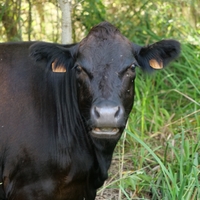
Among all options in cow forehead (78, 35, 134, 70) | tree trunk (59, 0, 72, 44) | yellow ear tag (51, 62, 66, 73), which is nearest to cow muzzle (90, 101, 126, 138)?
cow forehead (78, 35, 134, 70)

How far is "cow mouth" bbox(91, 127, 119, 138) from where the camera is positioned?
4320 mm

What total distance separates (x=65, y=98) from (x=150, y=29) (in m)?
3.34

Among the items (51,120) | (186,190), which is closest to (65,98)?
(51,120)

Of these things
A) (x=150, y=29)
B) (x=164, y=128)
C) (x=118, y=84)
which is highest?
(x=118, y=84)

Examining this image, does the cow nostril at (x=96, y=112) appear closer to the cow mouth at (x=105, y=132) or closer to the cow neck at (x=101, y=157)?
the cow mouth at (x=105, y=132)

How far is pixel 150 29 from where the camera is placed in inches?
313

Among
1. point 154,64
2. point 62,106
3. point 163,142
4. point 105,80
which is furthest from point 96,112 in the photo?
point 163,142

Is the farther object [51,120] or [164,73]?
[164,73]

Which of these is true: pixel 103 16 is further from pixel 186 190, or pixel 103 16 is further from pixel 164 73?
pixel 186 190

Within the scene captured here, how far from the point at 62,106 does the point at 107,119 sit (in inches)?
32.8

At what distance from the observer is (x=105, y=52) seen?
4.58 meters

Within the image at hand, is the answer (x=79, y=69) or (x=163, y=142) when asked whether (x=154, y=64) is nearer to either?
(x=79, y=69)

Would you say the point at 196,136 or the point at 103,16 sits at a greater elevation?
the point at 103,16

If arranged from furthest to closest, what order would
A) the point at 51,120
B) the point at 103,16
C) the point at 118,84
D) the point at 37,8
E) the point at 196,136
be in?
the point at 37,8
the point at 103,16
the point at 196,136
the point at 51,120
the point at 118,84
